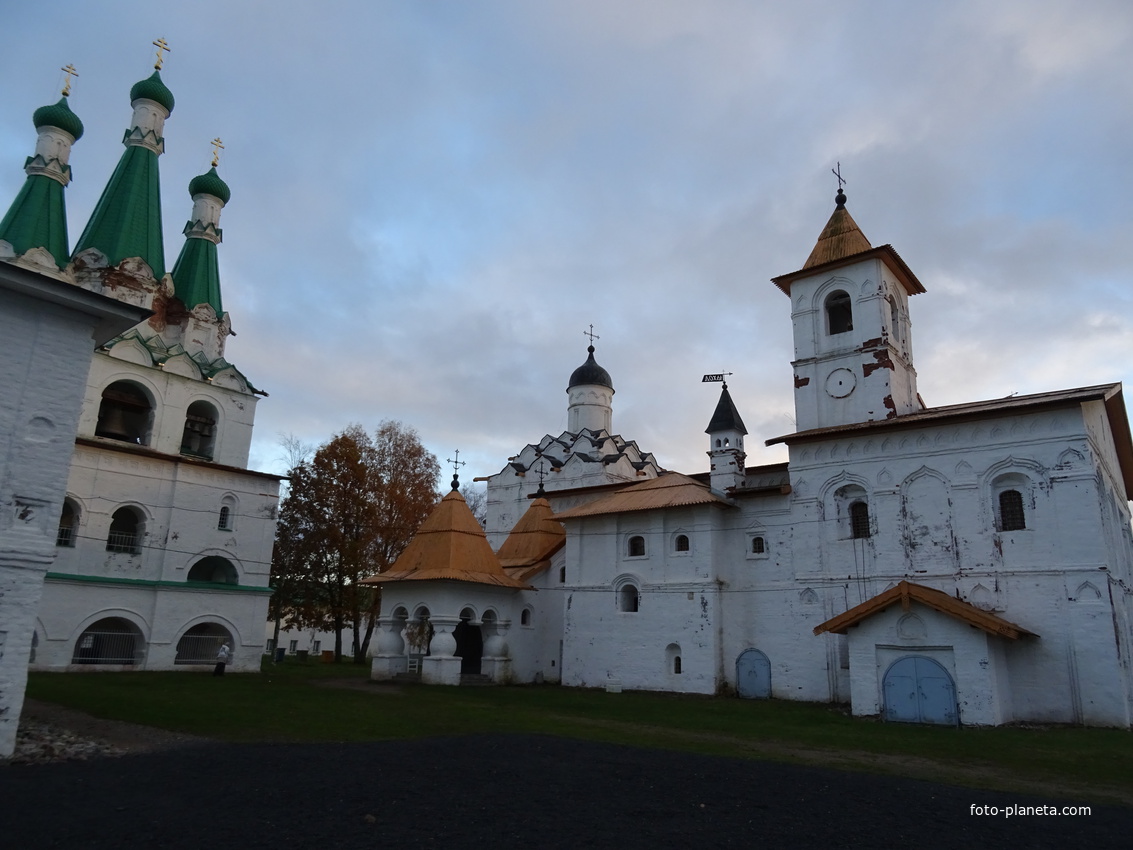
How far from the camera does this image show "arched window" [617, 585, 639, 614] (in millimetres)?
23375

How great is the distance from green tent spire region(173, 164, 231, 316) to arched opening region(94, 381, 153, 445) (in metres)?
3.83

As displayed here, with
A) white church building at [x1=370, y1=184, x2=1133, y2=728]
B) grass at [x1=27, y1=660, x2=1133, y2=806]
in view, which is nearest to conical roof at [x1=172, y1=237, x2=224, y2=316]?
white church building at [x1=370, y1=184, x2=1133, y2=728]

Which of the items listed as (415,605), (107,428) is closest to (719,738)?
(415,605)

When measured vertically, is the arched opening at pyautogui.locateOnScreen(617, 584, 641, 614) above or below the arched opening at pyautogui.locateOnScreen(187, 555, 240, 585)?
below

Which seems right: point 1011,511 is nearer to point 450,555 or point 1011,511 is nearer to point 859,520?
point 859,520

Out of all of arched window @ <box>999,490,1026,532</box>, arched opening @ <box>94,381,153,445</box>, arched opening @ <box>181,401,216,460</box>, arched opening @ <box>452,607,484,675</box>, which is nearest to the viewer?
arched window @ <box>999,490,1026,532</box>

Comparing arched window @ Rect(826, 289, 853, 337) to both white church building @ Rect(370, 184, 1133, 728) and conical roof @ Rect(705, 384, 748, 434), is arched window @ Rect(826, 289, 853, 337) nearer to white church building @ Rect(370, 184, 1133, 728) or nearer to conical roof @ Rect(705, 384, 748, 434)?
white church building @ Rect(370, 184, 1133, 728)

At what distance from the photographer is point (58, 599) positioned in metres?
21.1

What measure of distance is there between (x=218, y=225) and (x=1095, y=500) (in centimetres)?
2905

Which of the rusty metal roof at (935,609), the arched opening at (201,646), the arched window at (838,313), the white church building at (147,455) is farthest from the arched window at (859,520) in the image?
the arched opening at (201,646)

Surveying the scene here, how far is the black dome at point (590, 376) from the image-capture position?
124 feet

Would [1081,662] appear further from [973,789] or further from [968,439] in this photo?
[973,789]

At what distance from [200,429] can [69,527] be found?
5.19 m

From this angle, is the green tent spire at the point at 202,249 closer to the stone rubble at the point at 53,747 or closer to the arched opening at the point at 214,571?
the arched opening at the point at 214,571
